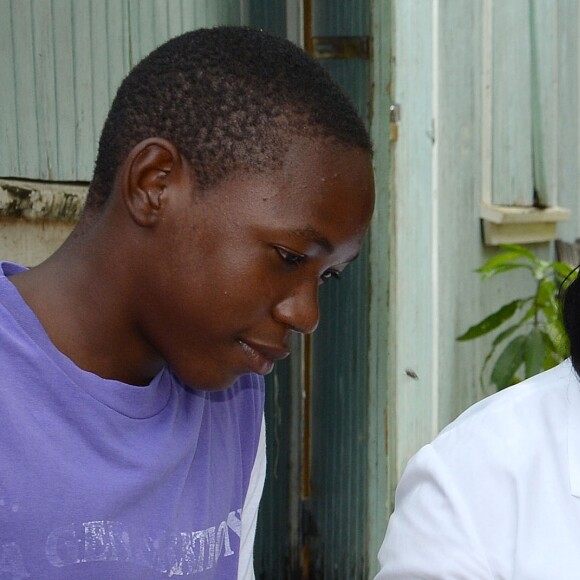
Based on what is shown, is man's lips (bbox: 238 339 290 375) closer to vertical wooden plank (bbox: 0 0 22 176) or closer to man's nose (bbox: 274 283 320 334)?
man's nose (bbox: 274 283 320 334)

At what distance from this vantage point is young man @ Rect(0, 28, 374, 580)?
1345 mm

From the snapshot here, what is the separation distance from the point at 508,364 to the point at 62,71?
206 cm

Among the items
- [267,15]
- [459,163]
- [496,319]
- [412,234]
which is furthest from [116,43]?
[459,163]

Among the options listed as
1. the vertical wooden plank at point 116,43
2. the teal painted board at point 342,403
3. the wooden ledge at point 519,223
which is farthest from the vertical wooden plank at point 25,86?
the wooden ledge at point 519,223

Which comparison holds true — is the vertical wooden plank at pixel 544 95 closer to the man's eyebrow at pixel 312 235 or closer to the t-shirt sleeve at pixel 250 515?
the t-shirt sleeve at pixel 250 515

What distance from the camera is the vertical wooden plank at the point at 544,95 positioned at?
469 cm

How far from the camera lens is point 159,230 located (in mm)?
1406

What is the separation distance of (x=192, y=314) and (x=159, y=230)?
0.13 metres

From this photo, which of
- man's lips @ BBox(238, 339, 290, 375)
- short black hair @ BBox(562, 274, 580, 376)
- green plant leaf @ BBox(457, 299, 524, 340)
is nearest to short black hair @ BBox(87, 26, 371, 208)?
man's lips @ BBox(238, 339, 290, 375)

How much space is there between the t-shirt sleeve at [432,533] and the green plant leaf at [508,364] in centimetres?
211

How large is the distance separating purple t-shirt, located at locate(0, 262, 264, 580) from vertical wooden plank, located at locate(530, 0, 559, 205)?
A: 359cm

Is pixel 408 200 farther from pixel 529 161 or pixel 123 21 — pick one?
pixel 529 161

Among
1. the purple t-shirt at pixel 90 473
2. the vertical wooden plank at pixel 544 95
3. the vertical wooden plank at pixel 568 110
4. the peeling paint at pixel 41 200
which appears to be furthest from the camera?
the vertical wooden plank at pixel 568 110

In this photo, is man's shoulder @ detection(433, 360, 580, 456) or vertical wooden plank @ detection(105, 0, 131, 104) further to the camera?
vertical wooden plank @ detection(105, 0, 131, 104)
